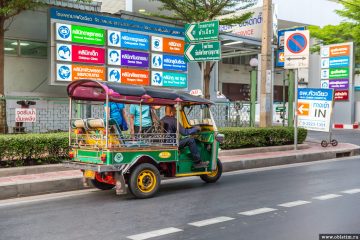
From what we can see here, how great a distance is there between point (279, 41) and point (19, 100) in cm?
2169

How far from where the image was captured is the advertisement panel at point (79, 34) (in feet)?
50.6

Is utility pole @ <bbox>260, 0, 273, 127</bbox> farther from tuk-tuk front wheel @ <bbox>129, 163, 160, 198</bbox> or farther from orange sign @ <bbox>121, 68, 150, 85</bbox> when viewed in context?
tuk-tuk front wheel @ <bbox>129, 163, 160, 198</bbox>

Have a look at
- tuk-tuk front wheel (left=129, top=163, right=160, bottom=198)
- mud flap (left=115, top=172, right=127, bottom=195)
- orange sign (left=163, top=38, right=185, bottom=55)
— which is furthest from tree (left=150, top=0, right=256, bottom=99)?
mud flap (left=115, top=172, right=127, bottom=195)

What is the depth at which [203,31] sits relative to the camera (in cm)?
1178

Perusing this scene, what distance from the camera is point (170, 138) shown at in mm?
8555

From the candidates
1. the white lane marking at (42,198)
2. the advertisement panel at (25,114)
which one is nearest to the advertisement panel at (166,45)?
the advertisement panel at (25,114)

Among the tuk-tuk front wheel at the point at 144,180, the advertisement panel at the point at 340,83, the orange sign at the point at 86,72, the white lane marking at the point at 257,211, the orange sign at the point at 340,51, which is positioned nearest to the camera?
the white lane marking at the point at 257,211

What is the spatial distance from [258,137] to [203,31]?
4.30 m

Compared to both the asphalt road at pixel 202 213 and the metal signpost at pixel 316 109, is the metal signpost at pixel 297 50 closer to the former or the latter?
the metal signpost at pixel 316 109

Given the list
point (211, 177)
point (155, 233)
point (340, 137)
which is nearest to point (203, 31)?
point (211, 177)

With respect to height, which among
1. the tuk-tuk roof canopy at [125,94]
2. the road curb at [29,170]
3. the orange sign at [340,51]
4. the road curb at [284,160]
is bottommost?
the road curb at [284,160]

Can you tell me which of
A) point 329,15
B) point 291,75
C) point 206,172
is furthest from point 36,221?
point 329,15

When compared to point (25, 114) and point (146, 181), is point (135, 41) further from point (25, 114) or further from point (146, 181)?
point (146, 181)

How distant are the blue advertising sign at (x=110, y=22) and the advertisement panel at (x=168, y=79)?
5.64ft
